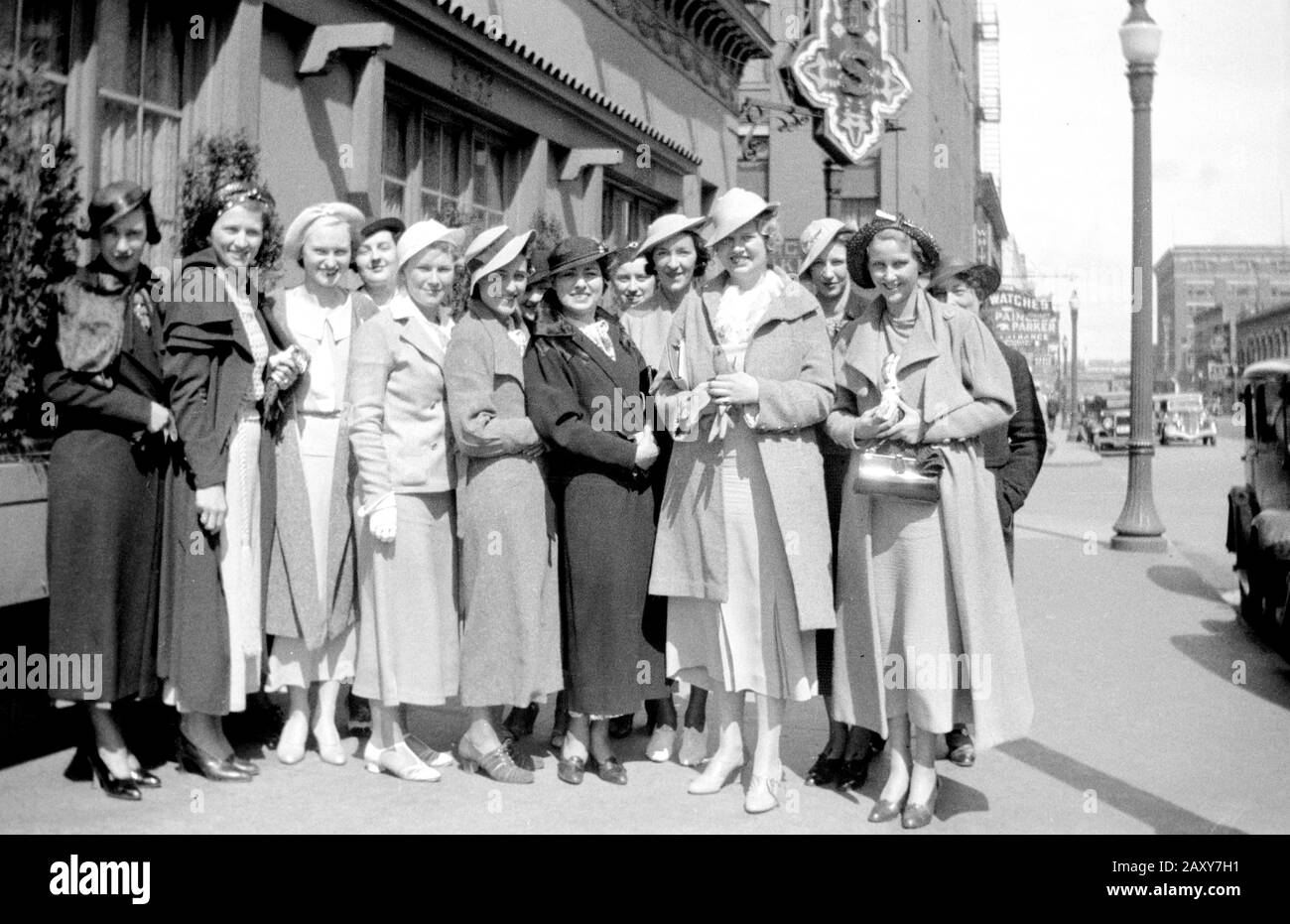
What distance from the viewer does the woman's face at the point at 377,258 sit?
5711 mm

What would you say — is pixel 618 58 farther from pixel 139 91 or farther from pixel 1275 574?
pixel 1275 574

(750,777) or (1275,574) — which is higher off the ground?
(1275,574)

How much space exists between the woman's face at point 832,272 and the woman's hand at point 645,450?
137 cm

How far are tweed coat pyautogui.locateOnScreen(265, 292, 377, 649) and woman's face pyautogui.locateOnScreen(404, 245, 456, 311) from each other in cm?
32

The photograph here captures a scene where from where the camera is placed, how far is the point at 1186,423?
51.3 metres

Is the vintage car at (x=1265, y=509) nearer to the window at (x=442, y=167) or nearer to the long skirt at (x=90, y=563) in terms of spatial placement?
the long skirt at (x=90, y=563)

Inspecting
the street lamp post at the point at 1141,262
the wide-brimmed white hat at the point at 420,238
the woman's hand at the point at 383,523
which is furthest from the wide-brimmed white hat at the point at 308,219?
the street lamp post at the point at 1141,262

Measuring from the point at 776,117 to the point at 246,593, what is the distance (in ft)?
51.6

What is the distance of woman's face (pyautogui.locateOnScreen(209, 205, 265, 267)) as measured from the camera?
507 cm

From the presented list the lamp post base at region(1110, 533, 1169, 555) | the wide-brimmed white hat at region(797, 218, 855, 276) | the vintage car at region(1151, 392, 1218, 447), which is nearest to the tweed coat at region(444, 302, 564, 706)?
the wide-brimmed white hat at region(797, 218, 855, 276)

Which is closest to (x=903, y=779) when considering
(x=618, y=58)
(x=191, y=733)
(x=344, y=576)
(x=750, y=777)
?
(x=750, y=777)
